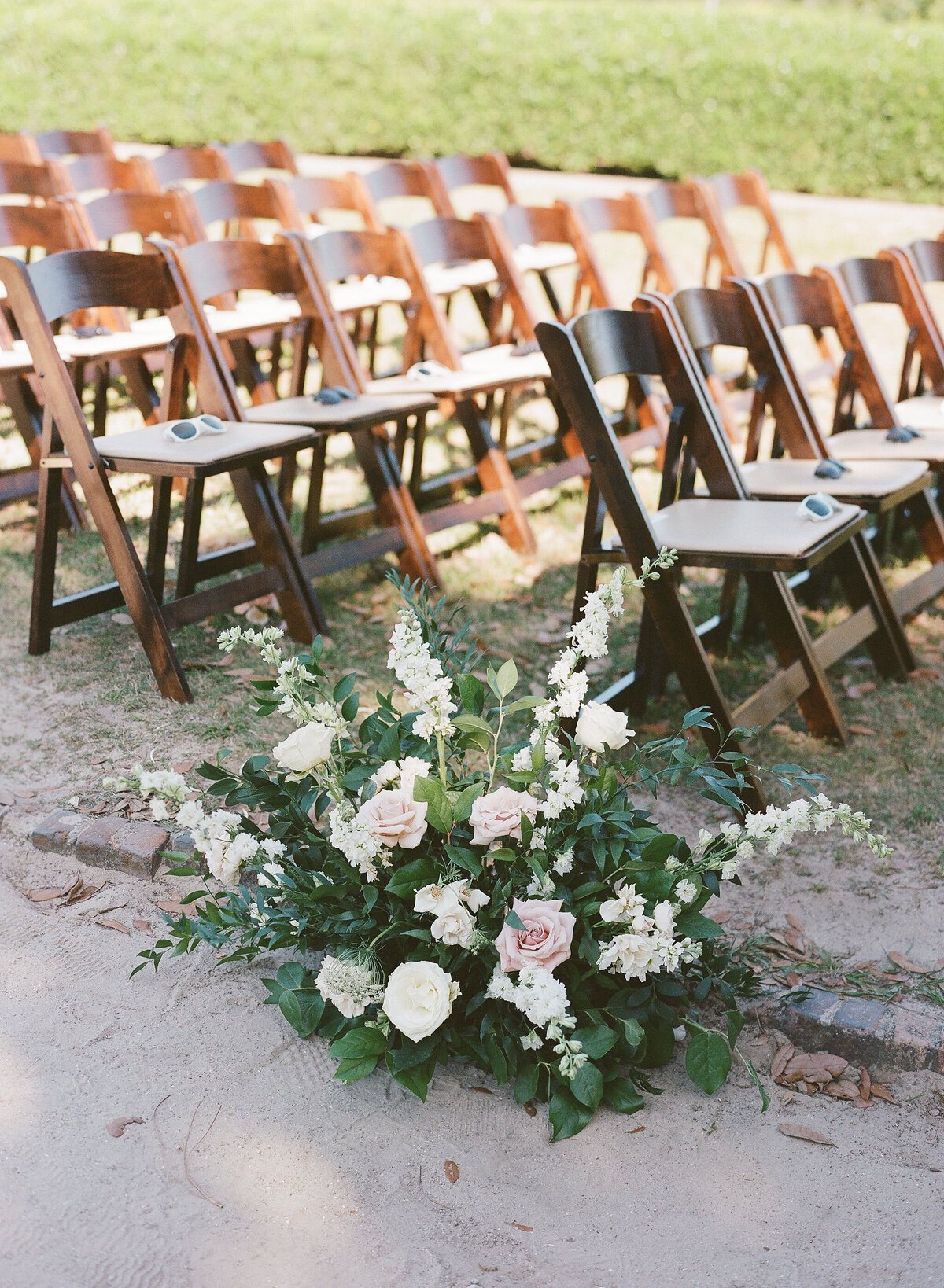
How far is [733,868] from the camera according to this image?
91.7 inches

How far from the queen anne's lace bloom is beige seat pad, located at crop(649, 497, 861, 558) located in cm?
100

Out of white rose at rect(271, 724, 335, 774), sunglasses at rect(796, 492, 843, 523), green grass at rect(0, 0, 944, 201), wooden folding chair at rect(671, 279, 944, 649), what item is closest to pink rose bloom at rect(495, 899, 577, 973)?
white rose at rect(271, 724, 335, 774)

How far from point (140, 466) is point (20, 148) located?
370 centimetres

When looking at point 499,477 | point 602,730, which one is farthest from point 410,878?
point 499,477

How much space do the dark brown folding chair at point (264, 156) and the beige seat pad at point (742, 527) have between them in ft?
13.9

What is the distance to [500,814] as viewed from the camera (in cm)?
223

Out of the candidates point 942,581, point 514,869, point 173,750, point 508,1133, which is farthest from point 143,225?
point 508,1133

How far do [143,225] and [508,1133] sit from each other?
13.4 ft

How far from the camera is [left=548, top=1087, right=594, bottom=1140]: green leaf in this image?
2.17m

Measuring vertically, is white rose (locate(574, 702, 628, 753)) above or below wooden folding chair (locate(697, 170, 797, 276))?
below

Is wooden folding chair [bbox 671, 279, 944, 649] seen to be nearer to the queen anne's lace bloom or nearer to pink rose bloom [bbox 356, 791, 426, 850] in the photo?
the queen anne's lace bloom

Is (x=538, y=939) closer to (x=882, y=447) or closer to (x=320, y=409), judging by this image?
(x=320, y=409)

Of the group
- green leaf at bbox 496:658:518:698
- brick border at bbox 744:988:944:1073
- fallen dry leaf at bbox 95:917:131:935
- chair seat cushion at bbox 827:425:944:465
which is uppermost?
green leaf at bbox 496:658:518:698

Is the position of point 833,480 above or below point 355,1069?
above
